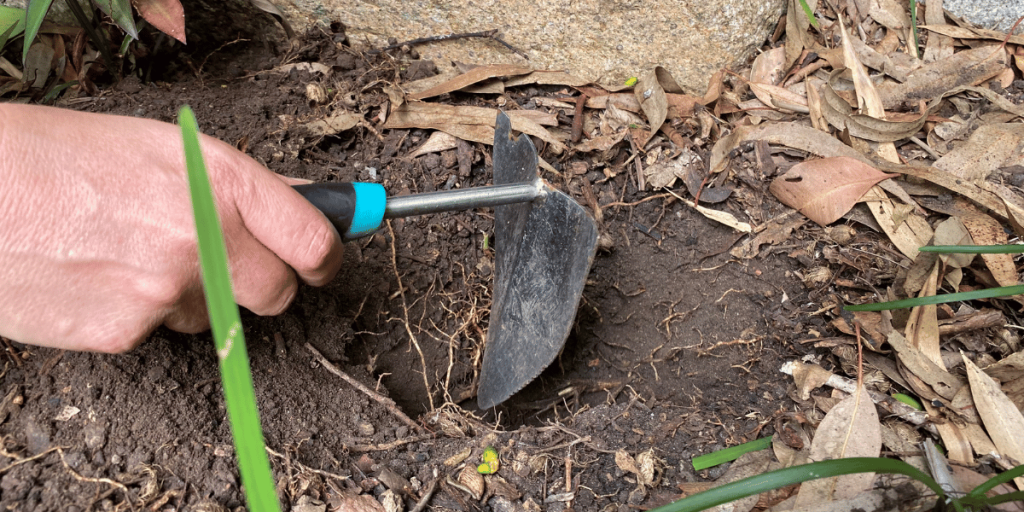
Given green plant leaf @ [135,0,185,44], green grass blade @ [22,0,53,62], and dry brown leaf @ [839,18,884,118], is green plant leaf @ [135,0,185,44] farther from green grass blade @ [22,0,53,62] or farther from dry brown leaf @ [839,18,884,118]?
dry brown leaf @ [839,18,884,118]

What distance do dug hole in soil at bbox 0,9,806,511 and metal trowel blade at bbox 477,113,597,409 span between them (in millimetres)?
127

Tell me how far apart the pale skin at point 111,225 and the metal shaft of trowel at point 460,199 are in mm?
238

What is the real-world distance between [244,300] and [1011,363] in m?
1.65

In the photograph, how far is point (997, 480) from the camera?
3.46ft

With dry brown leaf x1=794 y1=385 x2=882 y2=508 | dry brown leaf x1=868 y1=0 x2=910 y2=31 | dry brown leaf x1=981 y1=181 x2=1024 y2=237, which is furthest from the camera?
dry brown leaf x1=868 y1=0 x2=910 y2=31

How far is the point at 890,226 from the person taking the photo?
1.64 metres

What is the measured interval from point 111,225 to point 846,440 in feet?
4.90

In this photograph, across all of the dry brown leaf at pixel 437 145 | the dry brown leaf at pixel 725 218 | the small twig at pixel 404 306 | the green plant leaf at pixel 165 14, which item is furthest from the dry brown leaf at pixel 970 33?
the green plant leaf at pixel 165 14

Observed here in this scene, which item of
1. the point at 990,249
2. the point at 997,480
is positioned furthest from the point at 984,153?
the point at 997,480

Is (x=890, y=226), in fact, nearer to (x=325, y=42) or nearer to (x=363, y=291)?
(x=363, y=291)

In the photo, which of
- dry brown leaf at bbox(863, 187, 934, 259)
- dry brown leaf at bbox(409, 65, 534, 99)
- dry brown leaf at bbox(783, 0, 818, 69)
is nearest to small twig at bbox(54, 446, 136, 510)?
dry brown leaf at bbox(409, 65, 534, 99)

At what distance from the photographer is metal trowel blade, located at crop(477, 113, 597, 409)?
1.45m

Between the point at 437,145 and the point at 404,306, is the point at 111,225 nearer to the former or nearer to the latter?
the point at 404,306

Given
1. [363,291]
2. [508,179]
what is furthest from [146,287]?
[508,179]
